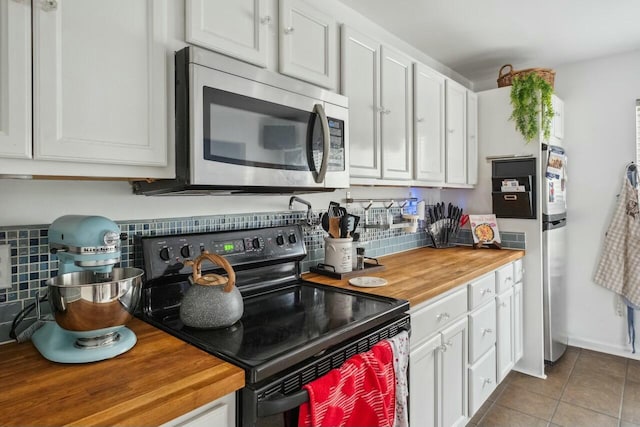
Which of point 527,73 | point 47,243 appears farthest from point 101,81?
point 527,73

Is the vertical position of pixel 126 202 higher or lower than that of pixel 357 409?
higher

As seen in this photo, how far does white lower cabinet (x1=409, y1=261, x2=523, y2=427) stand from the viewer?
159 centimetres

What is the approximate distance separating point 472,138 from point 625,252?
150cm

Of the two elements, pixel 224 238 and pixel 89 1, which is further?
pixel 224 238

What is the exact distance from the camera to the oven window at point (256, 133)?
1.16 m

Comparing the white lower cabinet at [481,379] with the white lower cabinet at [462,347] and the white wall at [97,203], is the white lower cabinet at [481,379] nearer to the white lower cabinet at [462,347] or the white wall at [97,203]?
the white lower cabinet at [462,347]

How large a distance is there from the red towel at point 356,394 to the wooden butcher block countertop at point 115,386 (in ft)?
0.74

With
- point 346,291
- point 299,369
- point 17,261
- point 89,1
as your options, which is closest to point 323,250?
point 346,291

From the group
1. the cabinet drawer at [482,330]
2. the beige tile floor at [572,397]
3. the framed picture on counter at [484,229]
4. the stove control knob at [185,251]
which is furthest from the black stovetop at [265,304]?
the framed picture on counter at [484,229]

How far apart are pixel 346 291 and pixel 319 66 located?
97cm

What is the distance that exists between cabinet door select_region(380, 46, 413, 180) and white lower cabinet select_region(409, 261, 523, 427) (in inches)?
28.7

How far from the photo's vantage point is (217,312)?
44.2 inches

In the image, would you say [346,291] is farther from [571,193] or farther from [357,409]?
[571,193]

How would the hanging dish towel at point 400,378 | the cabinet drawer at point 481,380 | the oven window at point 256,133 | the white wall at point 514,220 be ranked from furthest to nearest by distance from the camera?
the white wall at point 514,220 < the cabinet drawer at point 481,380 < the hanging dish towel at point 400,378 < the oven window at point 256,133
